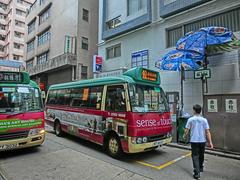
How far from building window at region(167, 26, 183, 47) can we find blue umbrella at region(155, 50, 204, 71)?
252 cm

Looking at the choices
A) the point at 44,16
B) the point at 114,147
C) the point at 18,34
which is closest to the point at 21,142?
Answer: the point at 114,147

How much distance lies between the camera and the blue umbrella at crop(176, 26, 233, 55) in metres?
8.25

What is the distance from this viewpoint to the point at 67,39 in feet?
66.3

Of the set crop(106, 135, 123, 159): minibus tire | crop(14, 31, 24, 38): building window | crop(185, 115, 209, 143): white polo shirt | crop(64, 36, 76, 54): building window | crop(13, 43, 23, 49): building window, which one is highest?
crop(14, 31, 24, 38): building window

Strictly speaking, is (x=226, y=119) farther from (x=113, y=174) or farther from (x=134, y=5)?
(x=134, y=5)

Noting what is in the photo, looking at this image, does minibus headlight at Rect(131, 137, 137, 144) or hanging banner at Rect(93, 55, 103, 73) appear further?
hanging banner at Rect(93, 55, 103, 73)

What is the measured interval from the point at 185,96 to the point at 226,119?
133 inches

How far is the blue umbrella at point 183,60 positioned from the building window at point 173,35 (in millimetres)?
2522

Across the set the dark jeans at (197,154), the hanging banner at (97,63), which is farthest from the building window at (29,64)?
the dark jeans at (197,154)

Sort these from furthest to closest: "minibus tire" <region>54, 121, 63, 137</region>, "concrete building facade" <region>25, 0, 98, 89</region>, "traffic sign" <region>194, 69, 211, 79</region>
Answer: "concrete building facade" <region>25, 0, 98, 89</region>
"minibus tire" <region>54, 121, 63, 137</region>
"traffic sign" <region>194, 69, 211, 79</region>

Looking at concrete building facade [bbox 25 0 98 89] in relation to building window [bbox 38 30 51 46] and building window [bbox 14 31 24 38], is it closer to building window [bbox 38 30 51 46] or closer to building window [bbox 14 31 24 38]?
building window [bbox 38 30 51 46]

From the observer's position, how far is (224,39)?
8242 mm

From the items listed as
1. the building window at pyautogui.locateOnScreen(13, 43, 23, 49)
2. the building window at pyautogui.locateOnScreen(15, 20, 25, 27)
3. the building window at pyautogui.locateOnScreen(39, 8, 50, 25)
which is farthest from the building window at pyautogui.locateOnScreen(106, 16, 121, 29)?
the building window at pyautogui.locateOnScreen(15, 20, 25, 27)

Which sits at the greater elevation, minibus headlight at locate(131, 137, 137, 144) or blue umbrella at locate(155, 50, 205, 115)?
blue umbrella at locate(155, 50, 205, 115)
